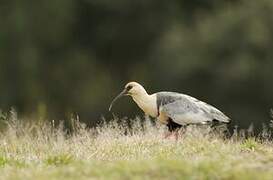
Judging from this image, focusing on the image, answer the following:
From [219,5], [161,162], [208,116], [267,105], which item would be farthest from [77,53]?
[161,162]

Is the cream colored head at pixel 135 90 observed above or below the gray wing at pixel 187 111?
above

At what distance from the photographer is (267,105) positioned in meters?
30.4

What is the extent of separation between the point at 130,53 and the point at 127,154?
24.2 m

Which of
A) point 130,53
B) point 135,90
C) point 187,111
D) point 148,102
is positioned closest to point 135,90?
point 135,90

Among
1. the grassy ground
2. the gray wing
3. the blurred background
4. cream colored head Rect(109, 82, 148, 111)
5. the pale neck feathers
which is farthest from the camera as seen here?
the blurred background

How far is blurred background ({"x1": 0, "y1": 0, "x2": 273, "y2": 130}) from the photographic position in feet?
103

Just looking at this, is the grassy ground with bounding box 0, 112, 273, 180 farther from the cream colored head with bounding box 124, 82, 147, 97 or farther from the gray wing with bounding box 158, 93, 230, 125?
the cream colored head with bounding box 124, 82, 147, 97

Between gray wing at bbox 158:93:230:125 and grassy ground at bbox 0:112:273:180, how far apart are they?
0.27 meters

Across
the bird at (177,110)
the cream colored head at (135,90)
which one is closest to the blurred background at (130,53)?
the cream colored head at (135,90)

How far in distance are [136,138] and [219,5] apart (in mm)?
21952

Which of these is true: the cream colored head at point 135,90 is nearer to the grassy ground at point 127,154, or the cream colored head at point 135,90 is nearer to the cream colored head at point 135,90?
the cream colored head at point 135,90

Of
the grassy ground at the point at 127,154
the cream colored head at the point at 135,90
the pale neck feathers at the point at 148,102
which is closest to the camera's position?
the grassy ground at the point at 127,154

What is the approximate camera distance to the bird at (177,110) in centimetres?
1379

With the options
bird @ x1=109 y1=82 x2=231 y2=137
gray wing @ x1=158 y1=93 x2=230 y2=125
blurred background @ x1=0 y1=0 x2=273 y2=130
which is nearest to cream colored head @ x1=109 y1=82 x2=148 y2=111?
bird @ x1=109 y1=82 x2=231 y2=137
